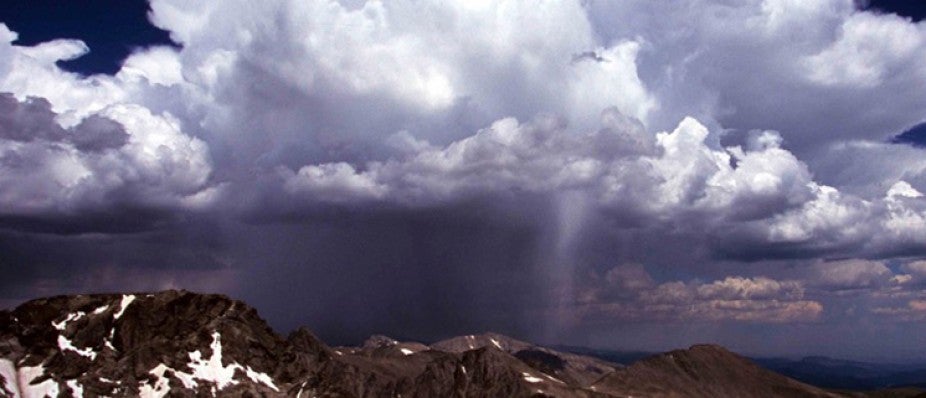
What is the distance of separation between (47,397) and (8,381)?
1163 cm

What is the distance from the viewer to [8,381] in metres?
200

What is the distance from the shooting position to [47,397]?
198625 millimetres
